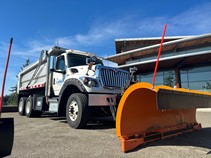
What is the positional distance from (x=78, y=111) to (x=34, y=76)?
530cm

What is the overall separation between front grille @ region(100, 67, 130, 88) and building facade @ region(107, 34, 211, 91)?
11.0 metres

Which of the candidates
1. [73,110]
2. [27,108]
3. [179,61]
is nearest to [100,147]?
[73,110]

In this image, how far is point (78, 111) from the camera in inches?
250

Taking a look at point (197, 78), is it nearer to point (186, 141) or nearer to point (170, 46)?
point (170, 46)

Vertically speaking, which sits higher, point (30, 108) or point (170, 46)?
point (170, 46)

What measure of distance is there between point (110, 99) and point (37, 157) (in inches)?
127

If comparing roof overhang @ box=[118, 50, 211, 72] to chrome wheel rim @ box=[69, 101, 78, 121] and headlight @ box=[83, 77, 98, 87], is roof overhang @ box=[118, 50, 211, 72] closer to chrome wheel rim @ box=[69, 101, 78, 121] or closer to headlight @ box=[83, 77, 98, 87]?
headlight @ box=[83, 77, 98, 87]

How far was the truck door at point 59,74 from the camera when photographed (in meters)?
8.00

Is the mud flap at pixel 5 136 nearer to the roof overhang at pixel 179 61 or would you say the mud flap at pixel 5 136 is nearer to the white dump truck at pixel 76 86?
the white dump truck at pixel 76 86

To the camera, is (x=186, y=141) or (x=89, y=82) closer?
(x=186, y=141)

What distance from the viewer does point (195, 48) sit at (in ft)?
58.4

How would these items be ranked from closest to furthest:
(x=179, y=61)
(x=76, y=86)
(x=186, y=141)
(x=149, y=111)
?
(x=186, y=141) < (x=149, y=111) < (x=76, y=86) < (x=179, y=61)

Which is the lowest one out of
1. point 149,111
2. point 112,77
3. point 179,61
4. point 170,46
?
point 149,111

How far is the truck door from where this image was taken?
7996mm
